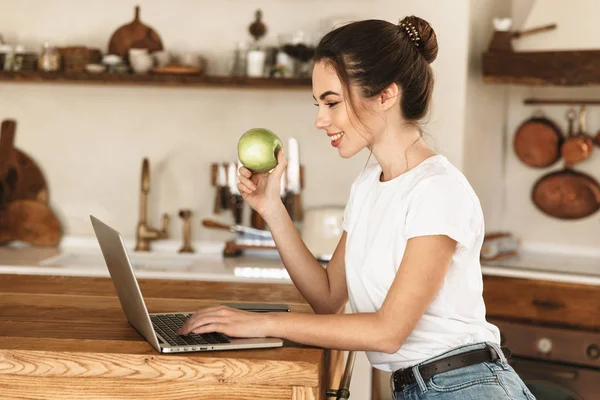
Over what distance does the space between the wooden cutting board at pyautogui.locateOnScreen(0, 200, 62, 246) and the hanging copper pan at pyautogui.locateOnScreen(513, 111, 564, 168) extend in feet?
7.79

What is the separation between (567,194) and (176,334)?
2883mm

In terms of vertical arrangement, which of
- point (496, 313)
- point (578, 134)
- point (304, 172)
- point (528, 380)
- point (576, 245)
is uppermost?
point (578, 134)

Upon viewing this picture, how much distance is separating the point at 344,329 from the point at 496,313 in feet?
6.77

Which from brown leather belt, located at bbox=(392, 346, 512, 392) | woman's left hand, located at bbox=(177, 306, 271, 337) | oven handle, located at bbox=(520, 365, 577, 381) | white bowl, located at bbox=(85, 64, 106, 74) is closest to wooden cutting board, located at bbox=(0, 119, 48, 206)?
white bowl, located at bbox=(85, 64, 106, 74)

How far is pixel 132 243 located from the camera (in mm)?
3914

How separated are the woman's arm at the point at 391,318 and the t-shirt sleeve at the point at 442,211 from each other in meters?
0.02

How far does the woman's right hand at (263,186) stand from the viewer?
182 cm

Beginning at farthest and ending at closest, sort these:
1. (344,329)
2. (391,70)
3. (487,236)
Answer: (487,236), (391,70), (344,329)

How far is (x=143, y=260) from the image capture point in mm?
3715

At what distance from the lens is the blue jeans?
1.51m

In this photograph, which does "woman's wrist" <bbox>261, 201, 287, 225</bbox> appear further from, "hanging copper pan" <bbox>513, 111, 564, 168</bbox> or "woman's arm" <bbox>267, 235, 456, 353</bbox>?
"hanging copper pan" <bbox>513, 111, 564, 168</bbox>

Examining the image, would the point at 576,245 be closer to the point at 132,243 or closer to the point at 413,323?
the point at 132,243

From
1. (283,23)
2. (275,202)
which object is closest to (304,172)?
(283,23)

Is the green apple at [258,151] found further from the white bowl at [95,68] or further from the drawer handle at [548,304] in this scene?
the white bowl at [95,68]
